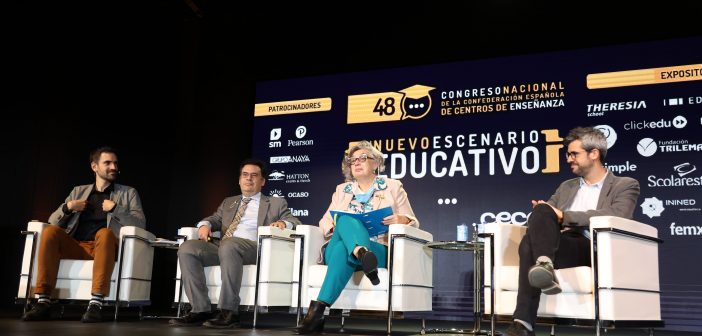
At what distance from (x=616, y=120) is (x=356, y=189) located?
226 cm

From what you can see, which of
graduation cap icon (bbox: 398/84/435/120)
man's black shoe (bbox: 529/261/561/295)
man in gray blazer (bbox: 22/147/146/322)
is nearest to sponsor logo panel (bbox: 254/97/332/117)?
graduation cap icon (bbox: 398/84/435/120)

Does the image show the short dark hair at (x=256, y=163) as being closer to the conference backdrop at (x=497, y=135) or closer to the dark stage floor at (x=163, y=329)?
the dark stage floor at (x=163, y=329)

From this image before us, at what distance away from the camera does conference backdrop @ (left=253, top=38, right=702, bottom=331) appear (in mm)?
4805

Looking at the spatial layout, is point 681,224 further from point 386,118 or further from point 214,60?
point 214,60

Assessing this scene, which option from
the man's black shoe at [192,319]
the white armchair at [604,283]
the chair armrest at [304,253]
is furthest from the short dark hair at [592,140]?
the man's black shoe at [192,319]

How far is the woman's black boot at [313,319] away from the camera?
11.0ft

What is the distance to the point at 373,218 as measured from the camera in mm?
3668

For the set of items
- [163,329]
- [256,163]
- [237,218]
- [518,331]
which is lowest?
[163,329]

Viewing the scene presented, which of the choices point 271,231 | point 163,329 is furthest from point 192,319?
point 271,231

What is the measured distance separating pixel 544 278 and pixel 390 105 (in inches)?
126

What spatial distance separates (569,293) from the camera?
306 cm

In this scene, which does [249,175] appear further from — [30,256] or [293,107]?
[293,107]

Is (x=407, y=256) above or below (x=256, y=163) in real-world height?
below

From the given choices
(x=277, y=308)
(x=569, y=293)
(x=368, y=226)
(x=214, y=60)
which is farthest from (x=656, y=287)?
(x=214, y=60)
